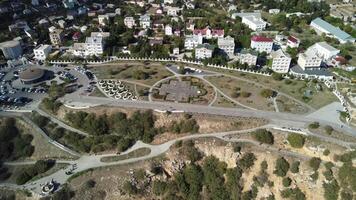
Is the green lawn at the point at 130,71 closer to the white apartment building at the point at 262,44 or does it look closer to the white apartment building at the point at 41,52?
the white apartment building at the point at 41,52

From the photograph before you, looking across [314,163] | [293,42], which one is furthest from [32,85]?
[293,42]

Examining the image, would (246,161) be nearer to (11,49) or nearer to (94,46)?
(94,46)

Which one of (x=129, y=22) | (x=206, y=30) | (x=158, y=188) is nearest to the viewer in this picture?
(x=158, y=188)

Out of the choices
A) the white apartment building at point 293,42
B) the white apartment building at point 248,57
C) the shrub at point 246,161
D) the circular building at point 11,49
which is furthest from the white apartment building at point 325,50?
the circular building at point 11,49

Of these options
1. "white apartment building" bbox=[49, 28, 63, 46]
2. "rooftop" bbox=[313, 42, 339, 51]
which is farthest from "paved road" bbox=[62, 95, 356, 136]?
"rooftop" bbox=[313, 42, 339, 51]

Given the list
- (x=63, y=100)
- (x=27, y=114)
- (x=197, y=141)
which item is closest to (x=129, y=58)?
(x=63, y=100)

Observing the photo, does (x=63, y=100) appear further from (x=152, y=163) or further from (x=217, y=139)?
(x=217, y=139)
